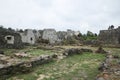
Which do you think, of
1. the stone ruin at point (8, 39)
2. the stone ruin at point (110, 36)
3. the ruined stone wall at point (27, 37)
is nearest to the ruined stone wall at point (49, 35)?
the ruined stone wall at point (27, 37)

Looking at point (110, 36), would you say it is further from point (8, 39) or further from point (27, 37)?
point (8, 39)

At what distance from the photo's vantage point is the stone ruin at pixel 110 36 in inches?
1443

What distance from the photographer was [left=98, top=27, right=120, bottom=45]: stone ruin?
3665 centimetres

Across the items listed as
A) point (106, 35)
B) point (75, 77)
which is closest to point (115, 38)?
point (106, 35)

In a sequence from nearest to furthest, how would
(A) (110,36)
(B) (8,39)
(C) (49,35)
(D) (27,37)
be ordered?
(B) (8,39)
(A) (110,36)
(D) (27,37)
(C) (49,35)

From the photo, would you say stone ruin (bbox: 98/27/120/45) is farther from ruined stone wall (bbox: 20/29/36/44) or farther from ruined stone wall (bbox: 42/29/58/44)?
ruined stone wall (bbox: 42/29/58/44)

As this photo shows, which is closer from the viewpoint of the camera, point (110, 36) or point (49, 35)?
point (110, 36)

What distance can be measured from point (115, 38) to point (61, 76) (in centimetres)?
2712

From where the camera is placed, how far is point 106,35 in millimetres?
38656

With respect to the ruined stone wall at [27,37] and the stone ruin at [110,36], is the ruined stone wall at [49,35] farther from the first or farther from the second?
the stone ruin at [110,36]

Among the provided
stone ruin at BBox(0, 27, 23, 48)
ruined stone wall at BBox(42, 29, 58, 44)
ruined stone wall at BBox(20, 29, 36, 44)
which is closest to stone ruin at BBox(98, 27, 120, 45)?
ruined stone wall at BBox(20, 29, 36, 44)

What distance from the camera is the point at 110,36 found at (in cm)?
3788

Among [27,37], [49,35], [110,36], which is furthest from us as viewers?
[49,35]

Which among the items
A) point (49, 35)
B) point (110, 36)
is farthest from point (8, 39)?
point (49, 35)
